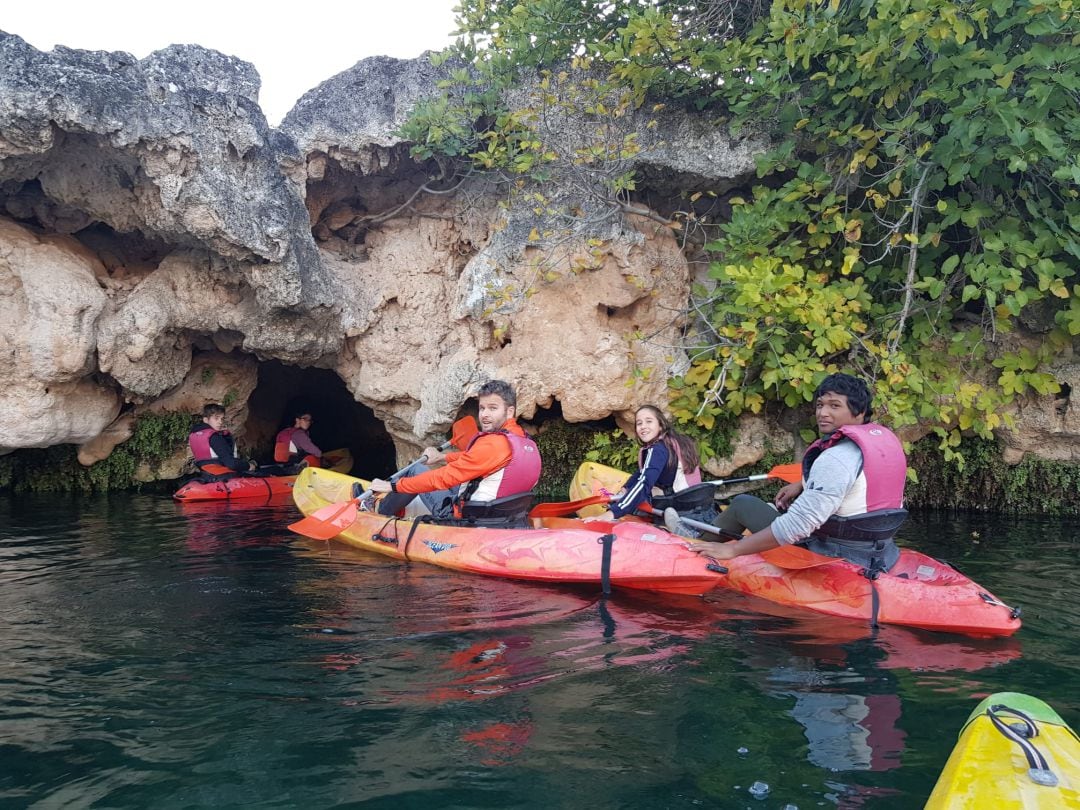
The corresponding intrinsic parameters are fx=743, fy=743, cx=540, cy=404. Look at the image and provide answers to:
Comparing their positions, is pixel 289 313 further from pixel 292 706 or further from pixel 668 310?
pixel 292 706

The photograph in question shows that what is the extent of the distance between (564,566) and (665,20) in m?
5.10

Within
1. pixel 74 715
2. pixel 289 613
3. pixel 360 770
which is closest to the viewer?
pixel 360 770

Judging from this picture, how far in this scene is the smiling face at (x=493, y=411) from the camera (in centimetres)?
569

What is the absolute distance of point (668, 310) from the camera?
866cm

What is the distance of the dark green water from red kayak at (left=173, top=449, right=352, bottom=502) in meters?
3.74

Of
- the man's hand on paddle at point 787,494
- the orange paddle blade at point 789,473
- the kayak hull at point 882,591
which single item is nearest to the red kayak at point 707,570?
the kayak hull at point 882,591

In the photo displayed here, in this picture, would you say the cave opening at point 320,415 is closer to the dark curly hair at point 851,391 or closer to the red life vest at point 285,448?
the red life vest at point 285,448

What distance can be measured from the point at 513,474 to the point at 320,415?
30.7 ft

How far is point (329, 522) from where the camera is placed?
21.0ft

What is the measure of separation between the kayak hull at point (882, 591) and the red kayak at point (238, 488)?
271 inches

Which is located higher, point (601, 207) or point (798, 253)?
point (601, 207)

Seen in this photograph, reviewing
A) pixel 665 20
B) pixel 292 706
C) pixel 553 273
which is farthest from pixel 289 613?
pixel 665 20

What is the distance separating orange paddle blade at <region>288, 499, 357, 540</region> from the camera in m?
6.29

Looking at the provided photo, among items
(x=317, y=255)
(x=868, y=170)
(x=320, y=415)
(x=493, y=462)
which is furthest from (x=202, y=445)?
(x=868, y=170)
